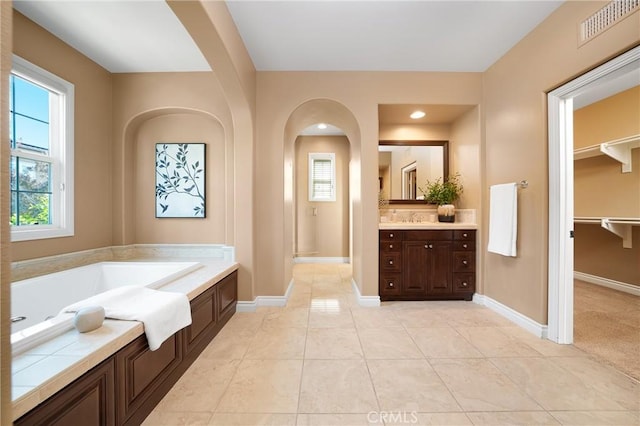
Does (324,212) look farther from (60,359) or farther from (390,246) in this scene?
(60,359)

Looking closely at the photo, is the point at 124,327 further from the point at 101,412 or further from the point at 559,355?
the point at 559,355

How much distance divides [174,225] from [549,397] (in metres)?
3.64

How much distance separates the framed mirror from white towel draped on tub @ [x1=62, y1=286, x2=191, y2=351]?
2.85m

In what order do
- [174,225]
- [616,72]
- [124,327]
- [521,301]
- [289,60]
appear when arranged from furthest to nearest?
1. [174,225]
2. [289,60]
3. [521,301]
4. [616,72]
5. [124,327]

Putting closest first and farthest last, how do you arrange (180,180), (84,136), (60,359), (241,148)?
1. (60,359)
2. (84,136)
3. (241,148)
4. (180,180)

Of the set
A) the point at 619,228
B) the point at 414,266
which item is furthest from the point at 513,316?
the point at 619,228

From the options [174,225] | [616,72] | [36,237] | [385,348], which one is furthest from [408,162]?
[36,237]

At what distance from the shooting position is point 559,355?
1871mm

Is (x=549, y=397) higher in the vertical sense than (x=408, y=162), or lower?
lower

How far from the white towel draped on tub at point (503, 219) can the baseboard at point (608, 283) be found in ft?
6.92

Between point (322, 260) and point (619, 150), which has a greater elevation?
point (619, 150)

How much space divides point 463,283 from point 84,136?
14.6ft

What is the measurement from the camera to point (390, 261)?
2920 millimetres

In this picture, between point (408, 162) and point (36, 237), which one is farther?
point (408, 162)
